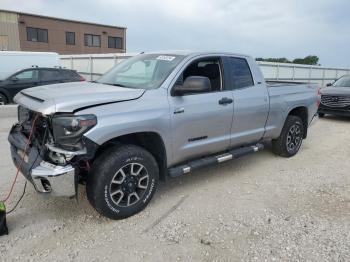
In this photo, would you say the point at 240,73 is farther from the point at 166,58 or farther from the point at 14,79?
the point at 14,79

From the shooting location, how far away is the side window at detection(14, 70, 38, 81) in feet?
39.0

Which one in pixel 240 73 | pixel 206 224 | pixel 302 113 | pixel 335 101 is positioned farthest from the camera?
→ pixel 335 101

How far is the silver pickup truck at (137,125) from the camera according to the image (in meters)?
3.23

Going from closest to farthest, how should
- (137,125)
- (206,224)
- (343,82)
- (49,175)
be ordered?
1. (49,175)
2. (137,125)
3. (206,224)
4. (343,82)

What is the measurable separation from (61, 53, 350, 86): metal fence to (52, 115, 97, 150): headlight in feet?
45.8

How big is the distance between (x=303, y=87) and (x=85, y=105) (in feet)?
15.1

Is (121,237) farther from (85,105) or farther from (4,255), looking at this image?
(85,105)

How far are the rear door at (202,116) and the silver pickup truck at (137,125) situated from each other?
13 mm

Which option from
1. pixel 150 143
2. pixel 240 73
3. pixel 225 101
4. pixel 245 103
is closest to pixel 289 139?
pixel 245 103

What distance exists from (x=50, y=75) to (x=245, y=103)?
949cm

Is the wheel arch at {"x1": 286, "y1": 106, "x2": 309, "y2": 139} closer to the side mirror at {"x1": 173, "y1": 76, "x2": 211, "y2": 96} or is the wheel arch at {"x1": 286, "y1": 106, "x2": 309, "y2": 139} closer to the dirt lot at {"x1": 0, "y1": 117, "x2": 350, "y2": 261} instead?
the dirt lot at {"x1": 0, "y1": 117, "x2": 350, "y2": 261}

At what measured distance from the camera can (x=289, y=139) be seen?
244 inches

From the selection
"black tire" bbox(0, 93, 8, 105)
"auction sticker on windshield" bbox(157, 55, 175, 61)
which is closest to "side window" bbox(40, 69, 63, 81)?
"black tire" bbox(0, 93, 8, 105)

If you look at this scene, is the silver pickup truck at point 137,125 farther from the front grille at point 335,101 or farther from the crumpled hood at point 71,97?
the front grille at point 335,101
